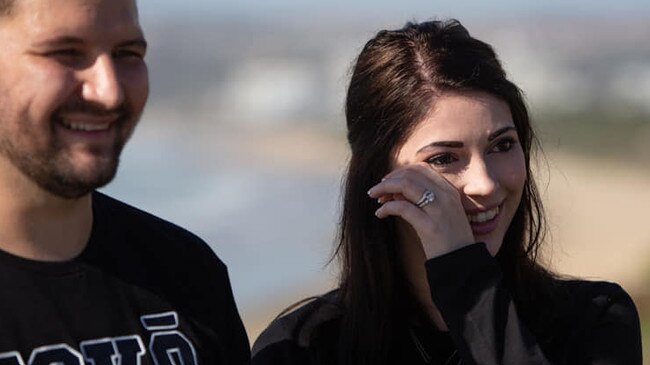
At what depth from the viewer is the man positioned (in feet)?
11.1

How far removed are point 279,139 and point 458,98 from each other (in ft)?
93.5

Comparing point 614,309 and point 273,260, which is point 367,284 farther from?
point 273,260

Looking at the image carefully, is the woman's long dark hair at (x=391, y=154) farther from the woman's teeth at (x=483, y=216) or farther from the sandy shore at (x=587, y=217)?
the sandy shore at (x=587, y=217)

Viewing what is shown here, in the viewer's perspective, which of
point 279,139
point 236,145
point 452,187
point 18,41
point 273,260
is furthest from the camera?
point 279,139

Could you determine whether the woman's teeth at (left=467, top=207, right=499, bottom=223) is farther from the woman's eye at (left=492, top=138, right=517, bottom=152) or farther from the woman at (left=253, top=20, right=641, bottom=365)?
the woman's eye at (left=492, top=138, right=517, bottom=152)

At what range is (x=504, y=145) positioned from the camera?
4.25m

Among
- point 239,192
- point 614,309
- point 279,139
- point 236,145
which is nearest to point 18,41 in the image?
point 614,309

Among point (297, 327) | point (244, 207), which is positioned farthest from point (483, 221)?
point (244, 207)

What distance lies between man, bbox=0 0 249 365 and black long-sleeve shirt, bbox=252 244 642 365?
0.58m

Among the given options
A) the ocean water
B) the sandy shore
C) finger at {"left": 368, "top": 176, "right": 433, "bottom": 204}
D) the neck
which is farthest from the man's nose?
the ocean water

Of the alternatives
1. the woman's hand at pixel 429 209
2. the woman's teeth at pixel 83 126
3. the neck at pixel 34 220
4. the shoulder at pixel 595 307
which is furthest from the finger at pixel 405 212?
the woman's teeth at pixel 83 126

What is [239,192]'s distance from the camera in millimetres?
23422

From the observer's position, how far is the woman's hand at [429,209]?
4137 millimetres

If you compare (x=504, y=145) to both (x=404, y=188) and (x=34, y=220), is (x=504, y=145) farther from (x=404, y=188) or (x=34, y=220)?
(x=34, y=220)
